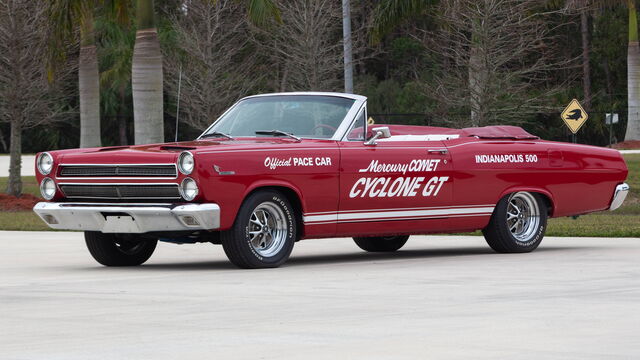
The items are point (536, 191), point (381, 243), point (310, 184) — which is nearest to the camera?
point (310, 184)

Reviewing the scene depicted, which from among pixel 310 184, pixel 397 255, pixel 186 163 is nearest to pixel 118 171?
pixel 186 163

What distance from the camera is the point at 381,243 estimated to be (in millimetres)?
15516

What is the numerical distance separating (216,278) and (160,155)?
125cm

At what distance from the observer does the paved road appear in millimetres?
7574

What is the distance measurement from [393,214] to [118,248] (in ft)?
8.85

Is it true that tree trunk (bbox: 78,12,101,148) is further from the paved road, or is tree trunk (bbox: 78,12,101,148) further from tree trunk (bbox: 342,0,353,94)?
the paved road

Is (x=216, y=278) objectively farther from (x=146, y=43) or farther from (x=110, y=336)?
(x=146, y=43)

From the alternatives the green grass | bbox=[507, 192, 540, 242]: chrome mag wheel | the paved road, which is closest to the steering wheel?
the paved road

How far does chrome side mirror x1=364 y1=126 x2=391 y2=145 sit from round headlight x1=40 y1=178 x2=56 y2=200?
2971 mm

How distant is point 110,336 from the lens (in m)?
8.10

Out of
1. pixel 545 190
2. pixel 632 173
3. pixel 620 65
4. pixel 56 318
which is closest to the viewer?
pixel 56 318

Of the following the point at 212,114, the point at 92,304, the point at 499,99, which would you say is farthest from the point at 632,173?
the point at 92,304

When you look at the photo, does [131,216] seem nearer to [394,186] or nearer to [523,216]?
[394,186]

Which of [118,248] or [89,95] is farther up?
[89,95]
